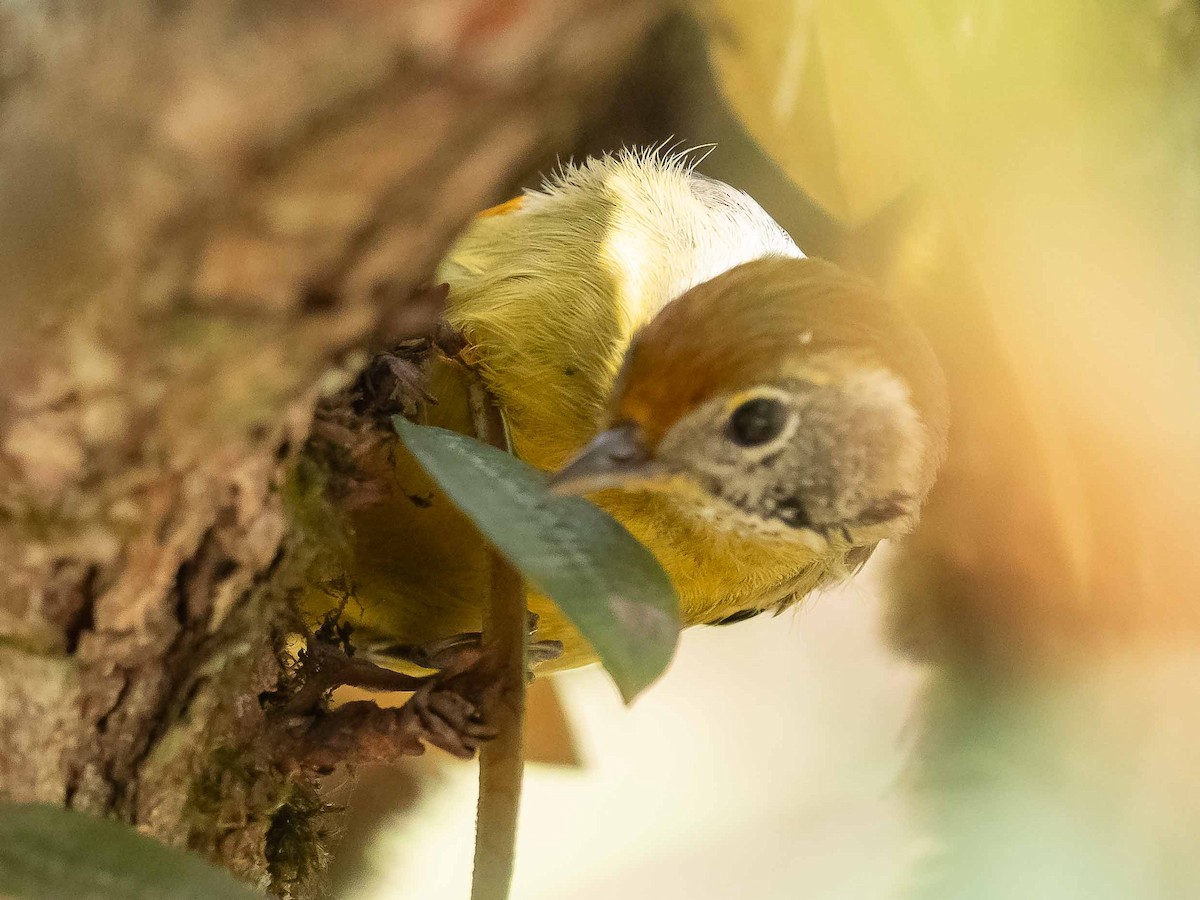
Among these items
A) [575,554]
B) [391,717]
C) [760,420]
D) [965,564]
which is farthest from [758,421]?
[965,564]

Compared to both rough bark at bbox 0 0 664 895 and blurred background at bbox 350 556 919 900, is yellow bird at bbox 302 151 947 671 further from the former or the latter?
blurred background at bbox 350 556 919 900

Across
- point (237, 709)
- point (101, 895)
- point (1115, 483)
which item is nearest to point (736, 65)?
point (1115, 483)

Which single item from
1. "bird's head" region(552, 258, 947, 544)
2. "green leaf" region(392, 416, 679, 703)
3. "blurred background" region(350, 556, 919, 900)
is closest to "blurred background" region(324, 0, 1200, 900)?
"blurred background" region(350, 556, 919, 900)

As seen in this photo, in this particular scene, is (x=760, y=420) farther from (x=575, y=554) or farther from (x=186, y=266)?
(x=186, y=266)

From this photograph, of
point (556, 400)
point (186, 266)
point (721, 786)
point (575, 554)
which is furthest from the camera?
point (721, 786)

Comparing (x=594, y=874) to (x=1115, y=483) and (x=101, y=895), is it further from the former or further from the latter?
(x=101, y=895)

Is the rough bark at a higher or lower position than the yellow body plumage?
lower
